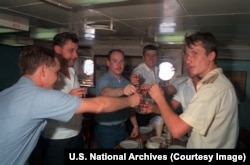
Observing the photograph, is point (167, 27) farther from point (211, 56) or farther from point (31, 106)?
point (31, 106)

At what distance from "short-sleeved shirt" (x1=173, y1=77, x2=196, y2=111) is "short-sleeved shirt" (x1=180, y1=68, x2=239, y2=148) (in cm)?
94

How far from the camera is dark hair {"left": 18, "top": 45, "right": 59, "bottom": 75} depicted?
142 centimetres

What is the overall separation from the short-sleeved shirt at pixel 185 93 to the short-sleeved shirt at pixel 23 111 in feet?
4.72

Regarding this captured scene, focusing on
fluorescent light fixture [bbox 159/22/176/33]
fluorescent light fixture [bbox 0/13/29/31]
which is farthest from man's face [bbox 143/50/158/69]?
fluorescent light fixture [bbox 0/13/29/31]

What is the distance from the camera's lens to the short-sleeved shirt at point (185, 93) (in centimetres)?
239

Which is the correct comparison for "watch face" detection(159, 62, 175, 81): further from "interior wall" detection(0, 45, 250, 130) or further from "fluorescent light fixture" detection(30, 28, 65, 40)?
"fluorescent light fixture" detection(30, 28, 65, 40)

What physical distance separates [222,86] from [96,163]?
1044 mm

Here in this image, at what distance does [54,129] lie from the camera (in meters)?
1.96

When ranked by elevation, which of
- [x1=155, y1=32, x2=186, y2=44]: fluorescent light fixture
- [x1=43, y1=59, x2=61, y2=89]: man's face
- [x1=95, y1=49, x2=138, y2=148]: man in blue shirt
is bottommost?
[x1=95, y1=49, x2=138, y2=148]: man in blue shirt

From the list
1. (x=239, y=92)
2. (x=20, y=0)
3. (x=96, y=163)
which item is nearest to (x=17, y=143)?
(x=96, y=163)

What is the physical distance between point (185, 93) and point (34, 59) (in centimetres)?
169

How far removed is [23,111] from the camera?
1256 mm

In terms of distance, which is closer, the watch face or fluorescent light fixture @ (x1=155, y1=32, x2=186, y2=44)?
fluorescent light fixture @ (x1=155, y1=32, x2=186, y2=44)

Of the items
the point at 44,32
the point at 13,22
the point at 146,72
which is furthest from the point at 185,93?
the point at 44,32
